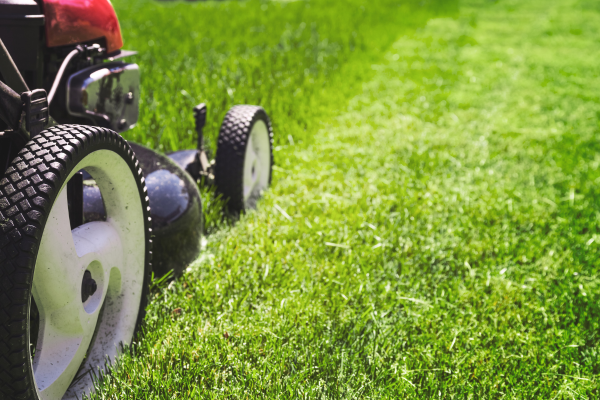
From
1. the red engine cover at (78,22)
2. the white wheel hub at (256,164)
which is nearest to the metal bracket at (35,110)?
the red engine cover at (78,22)

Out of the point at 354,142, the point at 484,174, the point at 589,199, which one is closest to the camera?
the point at 589,199

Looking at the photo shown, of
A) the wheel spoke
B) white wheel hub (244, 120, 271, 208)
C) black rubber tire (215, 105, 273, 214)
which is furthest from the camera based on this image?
white wheel hub (244, 120, 271, 208)

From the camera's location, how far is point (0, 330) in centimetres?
105

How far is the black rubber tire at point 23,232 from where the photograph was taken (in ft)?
3.42

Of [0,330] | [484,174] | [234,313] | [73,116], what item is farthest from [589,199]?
[0,330]

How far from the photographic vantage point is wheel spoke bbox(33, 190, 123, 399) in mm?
1224

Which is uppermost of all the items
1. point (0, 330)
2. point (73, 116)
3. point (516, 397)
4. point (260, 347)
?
point (73, 116)

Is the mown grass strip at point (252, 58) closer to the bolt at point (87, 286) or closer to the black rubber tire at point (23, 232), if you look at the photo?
the bolt at point (87, 286)

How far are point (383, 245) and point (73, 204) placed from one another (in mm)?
1374

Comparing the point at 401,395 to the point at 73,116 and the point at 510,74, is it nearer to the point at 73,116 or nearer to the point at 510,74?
the point at 73,116

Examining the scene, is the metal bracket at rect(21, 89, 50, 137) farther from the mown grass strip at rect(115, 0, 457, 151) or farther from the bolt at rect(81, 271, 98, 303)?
the mown grass strip at rect(115, 0, 457, 151)

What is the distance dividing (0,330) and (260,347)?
34.4 inches

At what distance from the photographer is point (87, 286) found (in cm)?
138

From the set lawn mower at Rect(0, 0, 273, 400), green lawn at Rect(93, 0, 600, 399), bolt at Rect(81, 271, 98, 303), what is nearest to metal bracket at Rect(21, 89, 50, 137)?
lawn mower at Rect(0, 0, 273, 400)
